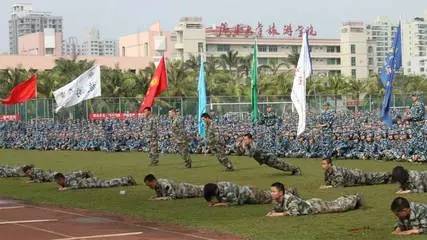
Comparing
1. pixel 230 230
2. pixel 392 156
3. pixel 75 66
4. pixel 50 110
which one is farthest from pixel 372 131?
pixel 75 66

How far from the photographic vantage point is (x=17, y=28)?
197 metres

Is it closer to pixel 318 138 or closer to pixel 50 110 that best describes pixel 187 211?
pixel 318 138

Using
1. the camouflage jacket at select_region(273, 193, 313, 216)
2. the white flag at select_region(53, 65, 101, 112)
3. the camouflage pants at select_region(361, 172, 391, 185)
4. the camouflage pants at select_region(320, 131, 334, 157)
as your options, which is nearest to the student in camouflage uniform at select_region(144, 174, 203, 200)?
the camouflage jacket at select_region(273, 193, 313, 216)

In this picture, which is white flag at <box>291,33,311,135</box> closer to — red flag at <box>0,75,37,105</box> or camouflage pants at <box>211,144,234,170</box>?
camouflage pants at <box>211,144,234,170</box>

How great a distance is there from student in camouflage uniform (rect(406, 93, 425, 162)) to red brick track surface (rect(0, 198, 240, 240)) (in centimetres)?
1181

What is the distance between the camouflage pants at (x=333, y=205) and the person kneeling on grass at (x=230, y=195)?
167cm

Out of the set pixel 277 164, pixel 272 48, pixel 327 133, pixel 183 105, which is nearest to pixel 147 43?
pixel 272 48

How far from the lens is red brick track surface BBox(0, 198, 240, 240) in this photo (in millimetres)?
10734

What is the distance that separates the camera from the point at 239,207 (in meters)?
13.3

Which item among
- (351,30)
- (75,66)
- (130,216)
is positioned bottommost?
(130,216)

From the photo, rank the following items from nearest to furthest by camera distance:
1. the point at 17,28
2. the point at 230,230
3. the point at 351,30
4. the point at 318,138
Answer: the point at 230,230 → the point at 318,138 → the point at 351,30 → the point at 17,28

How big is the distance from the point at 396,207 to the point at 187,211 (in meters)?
4.48

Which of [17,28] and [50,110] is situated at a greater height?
[17,28]

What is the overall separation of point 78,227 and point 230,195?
9.61 feet
